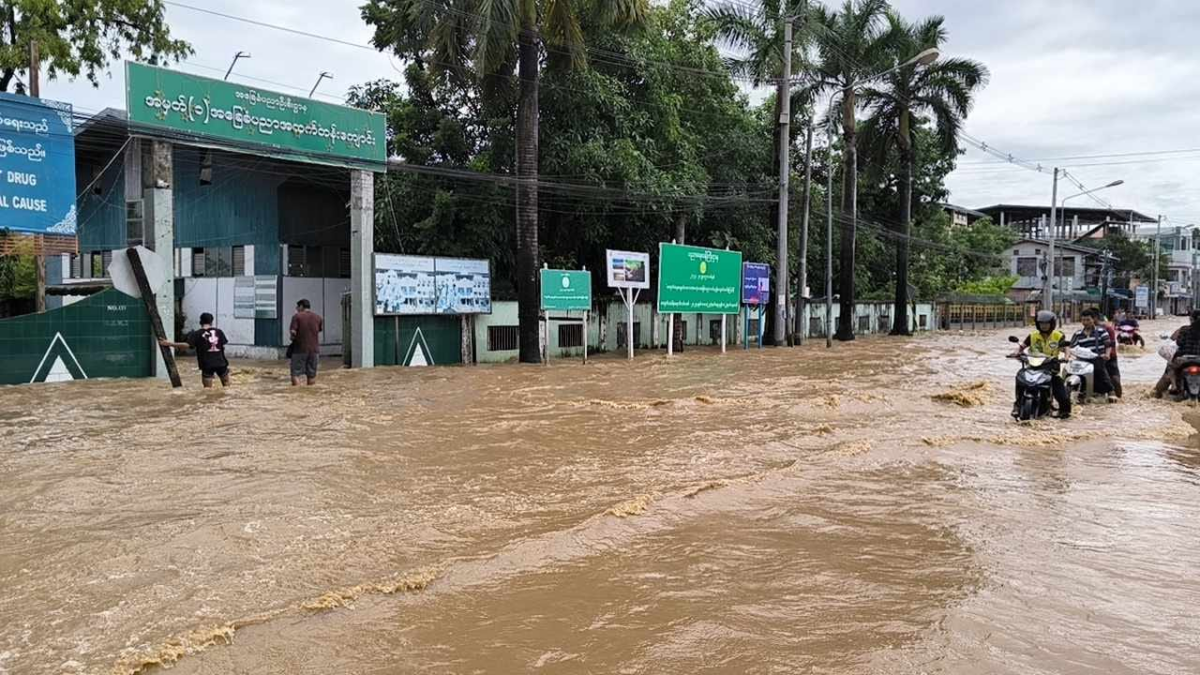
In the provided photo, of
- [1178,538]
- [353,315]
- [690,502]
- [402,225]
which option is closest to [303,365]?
[353,315]

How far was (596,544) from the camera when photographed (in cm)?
560

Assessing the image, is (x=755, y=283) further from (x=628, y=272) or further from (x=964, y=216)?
(x=964, y=216)

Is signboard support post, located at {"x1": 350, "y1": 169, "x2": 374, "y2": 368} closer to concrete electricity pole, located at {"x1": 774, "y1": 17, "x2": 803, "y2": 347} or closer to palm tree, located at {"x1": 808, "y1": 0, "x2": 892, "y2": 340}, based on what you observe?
concrete electricity pole, located at {"x1": 774, "y1": 17, "x2": 803, "y2": 347}

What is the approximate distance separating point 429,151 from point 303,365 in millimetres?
11148

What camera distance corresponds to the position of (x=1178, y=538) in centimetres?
583

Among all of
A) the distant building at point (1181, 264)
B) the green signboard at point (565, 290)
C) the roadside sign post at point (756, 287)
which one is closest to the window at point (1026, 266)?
the distant building at point (1181, 264)

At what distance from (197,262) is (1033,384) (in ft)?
79.7

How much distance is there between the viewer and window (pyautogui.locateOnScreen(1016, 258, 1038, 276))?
72.7 meters

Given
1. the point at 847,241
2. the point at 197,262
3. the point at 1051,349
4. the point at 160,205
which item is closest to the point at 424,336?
the point at 160,205

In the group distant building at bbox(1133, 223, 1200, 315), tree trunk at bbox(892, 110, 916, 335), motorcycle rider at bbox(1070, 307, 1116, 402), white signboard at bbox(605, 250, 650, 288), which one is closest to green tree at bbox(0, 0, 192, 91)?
white signboard at bbox(605, 250, 650, 288)

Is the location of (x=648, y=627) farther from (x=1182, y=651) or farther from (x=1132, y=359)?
(x=1132, y=359)

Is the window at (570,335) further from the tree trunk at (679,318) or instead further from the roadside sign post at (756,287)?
the roadside sign post at (756,287)

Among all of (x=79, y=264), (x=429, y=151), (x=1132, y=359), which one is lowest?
(x=1132, y=359)

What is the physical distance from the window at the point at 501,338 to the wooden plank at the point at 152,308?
8.67 meters
